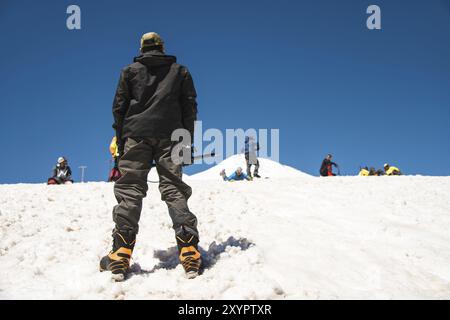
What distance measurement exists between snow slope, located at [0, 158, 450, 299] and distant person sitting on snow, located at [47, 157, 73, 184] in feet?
19.4

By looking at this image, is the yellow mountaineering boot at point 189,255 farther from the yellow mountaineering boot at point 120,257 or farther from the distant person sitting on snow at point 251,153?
the distant person sitting on snow at point 251,153

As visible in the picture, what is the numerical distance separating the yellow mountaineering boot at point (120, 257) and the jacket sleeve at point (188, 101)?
1412 mm

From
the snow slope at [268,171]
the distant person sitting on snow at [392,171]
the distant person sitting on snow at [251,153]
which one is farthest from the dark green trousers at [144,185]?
the snow slope at [268,171]

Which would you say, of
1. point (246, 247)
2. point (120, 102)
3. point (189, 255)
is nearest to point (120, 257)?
point (189, 255)

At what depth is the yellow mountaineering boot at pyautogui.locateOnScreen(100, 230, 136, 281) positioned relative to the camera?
3930mm

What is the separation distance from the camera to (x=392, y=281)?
4000 millimetres

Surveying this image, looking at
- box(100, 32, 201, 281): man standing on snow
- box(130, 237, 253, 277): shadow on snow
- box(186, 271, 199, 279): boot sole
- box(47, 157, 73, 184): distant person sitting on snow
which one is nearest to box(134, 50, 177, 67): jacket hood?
box(100, 32, 201, 281): man standing on snow

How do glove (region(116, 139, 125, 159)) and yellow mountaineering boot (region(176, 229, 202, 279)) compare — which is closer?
yellow mountaineering boot (region(176, 229, 202, 279))

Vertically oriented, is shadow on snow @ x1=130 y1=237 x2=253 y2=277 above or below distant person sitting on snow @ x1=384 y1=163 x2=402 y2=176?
above

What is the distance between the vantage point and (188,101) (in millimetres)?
4609

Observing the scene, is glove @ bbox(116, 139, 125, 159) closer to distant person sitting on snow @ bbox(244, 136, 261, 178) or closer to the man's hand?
the man's hand

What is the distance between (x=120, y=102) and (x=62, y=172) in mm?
11698
